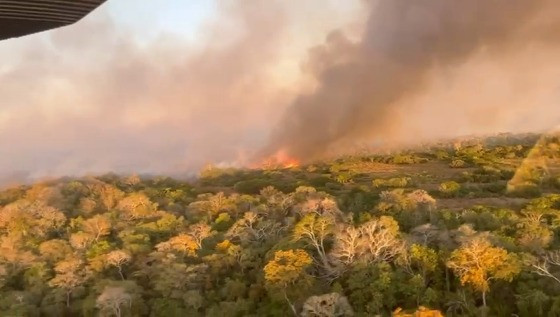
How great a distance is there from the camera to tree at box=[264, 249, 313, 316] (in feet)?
64.4

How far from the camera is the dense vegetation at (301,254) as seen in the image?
18250 millimetres

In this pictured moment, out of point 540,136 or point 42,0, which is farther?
point 540,136

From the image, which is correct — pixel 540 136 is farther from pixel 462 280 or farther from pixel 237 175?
pixel 462 280

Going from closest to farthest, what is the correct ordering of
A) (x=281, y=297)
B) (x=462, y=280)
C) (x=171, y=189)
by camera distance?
(x=462, y=280), (x=281, y=297), (x=171, y=189)

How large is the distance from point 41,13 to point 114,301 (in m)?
18.3

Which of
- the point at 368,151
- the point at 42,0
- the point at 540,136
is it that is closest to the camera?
the point at 42,0

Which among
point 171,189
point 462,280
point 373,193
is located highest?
point 171,189

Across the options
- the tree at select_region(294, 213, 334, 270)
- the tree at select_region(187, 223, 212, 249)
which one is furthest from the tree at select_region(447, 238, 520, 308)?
the tree at select_region(187, 223, 212, 249)

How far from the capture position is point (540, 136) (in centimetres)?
7131

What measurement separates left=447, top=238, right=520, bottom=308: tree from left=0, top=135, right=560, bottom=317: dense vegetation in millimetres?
43

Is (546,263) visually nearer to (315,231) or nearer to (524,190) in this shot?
(315,231)

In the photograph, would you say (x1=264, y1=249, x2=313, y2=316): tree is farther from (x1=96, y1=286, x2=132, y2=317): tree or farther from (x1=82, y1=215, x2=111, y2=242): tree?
(x1=82, y1=215, x2=111, y2=242): tree

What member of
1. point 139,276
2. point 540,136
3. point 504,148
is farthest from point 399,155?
point 139,276

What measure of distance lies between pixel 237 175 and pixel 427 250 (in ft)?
127
